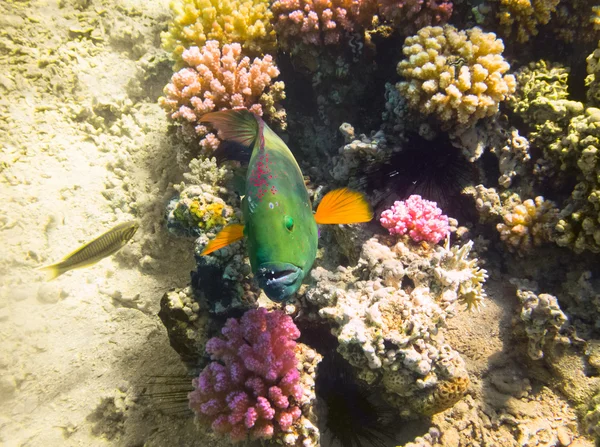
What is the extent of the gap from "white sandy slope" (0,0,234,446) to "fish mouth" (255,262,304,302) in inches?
90.0

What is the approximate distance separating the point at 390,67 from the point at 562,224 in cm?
248

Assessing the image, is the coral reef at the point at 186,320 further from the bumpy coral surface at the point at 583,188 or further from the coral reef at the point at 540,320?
the bumpy coral surface at the point at 583,188

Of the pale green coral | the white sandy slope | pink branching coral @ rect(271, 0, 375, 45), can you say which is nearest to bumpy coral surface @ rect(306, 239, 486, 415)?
the pale green coral

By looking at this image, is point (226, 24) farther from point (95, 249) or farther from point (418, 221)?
point (418, 221)

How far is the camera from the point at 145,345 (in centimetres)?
379

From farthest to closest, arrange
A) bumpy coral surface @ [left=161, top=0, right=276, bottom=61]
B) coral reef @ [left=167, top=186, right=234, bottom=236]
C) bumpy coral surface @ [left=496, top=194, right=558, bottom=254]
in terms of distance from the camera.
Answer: bumpy coral surface @ [left=161, top=0, right=276, bottom=61]
coral reef @ [left=167, top=186, right=234, bottom=236]
bumpy coral surface @ [left=496, top=194, right=558, bottom=254]

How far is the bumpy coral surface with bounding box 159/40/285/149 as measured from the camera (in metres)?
3.89

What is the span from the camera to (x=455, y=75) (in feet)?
11.2

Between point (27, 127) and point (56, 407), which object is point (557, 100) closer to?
point (56, 407)

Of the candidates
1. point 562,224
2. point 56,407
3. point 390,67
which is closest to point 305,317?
point 562,224

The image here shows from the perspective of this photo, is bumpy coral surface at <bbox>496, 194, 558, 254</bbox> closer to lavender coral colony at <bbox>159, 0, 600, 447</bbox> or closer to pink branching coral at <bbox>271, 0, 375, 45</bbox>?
lavender coral colony at <bbox>159, 0, 600, 447</bbox>

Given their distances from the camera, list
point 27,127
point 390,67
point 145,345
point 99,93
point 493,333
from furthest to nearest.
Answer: point 99,93
point 27,127
point 390,67
point 145,345
point 493,333

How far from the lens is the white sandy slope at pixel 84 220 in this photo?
345 cm

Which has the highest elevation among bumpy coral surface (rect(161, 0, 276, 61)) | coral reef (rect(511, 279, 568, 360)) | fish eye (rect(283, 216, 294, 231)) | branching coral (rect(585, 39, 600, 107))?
branching coral (rect(585, 39, 600, 107))
